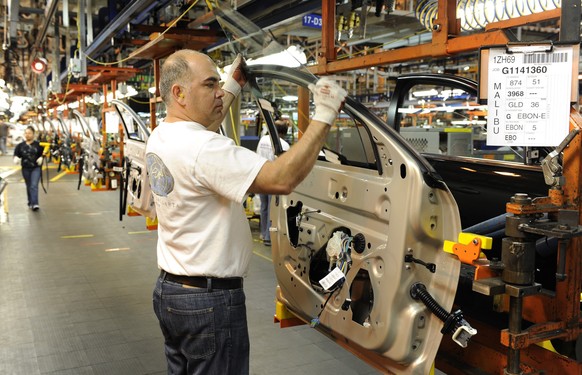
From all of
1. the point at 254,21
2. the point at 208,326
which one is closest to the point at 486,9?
the point at 208,326

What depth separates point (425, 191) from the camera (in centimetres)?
237

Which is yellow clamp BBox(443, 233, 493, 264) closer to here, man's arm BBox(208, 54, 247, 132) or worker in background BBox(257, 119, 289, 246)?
man's arm BBox(208, 54, 247, 132)

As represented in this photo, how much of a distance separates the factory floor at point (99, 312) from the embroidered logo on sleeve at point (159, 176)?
1907 millimetres

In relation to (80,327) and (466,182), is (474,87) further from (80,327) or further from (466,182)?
(80,327)

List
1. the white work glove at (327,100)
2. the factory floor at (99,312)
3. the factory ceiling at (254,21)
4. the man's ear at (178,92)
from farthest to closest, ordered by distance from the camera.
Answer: the factory ceiling at (254,21)
the factory floor at (99,312)
the man's ear at (178,92)
the white work glove at (327,100)

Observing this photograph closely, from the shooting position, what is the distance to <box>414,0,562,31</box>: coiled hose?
11.9ft

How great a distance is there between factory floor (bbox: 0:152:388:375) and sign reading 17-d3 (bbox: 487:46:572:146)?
2037 mm

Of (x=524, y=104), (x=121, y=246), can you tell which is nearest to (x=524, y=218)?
(x=524, y=104)

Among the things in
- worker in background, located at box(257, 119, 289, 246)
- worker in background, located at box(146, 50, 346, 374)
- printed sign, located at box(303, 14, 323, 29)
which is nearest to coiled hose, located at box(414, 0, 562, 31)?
Answer: worker in background, located at box(146, 50, 346, 374)

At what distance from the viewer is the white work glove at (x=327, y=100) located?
83.6 inches

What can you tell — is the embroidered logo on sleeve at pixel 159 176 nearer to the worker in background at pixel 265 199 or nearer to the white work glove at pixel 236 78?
the white work glove at pixel 236 78

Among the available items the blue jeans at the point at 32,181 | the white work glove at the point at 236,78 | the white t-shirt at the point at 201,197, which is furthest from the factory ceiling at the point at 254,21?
the blue jeans at the point at 32,181

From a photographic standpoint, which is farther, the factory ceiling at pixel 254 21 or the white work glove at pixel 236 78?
the factory ceiling at pixel 254 21

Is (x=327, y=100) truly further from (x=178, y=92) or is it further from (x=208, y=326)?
(x=208, y=326)
